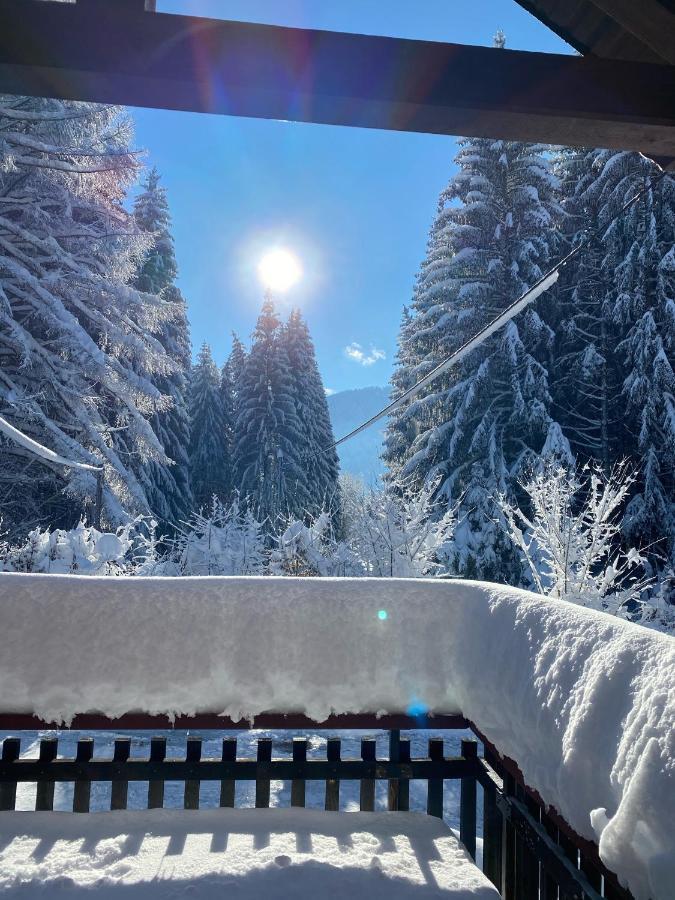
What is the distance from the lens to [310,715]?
2.34 metres

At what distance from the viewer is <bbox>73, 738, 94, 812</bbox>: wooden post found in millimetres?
2357

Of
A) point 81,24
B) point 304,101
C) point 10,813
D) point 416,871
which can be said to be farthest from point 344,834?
point 81,24

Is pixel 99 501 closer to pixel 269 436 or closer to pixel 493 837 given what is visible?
pixel 493 837

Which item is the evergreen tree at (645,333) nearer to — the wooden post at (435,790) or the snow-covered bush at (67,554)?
the snow-covered bush at (67,554)

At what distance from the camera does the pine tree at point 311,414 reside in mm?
27797

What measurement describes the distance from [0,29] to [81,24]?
0.88 ft

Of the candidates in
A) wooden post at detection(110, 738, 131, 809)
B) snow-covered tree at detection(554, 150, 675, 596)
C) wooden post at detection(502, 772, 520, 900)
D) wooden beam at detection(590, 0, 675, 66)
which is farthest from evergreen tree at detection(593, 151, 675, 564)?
wooden post at detection(110, 738, 131, 809)

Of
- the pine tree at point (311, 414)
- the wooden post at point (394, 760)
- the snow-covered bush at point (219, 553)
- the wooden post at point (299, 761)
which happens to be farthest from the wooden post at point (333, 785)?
the pine tree at point (311, 414)

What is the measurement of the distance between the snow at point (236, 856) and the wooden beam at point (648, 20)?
10.1ft

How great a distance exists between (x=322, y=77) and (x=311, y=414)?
2733cm

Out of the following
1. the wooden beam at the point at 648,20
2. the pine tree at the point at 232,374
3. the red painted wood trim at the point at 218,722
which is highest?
the pine tree at the point at 232,374

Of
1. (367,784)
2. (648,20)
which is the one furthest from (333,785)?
(648,20)

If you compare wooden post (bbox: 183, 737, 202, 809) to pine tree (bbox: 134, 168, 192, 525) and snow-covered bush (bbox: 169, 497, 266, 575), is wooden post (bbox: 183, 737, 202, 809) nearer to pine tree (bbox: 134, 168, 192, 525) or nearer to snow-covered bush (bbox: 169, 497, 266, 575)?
snow-covered bush (bbox: 169, 497, 266, 575)

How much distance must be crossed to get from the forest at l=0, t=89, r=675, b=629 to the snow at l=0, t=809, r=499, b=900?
26.6 feet
